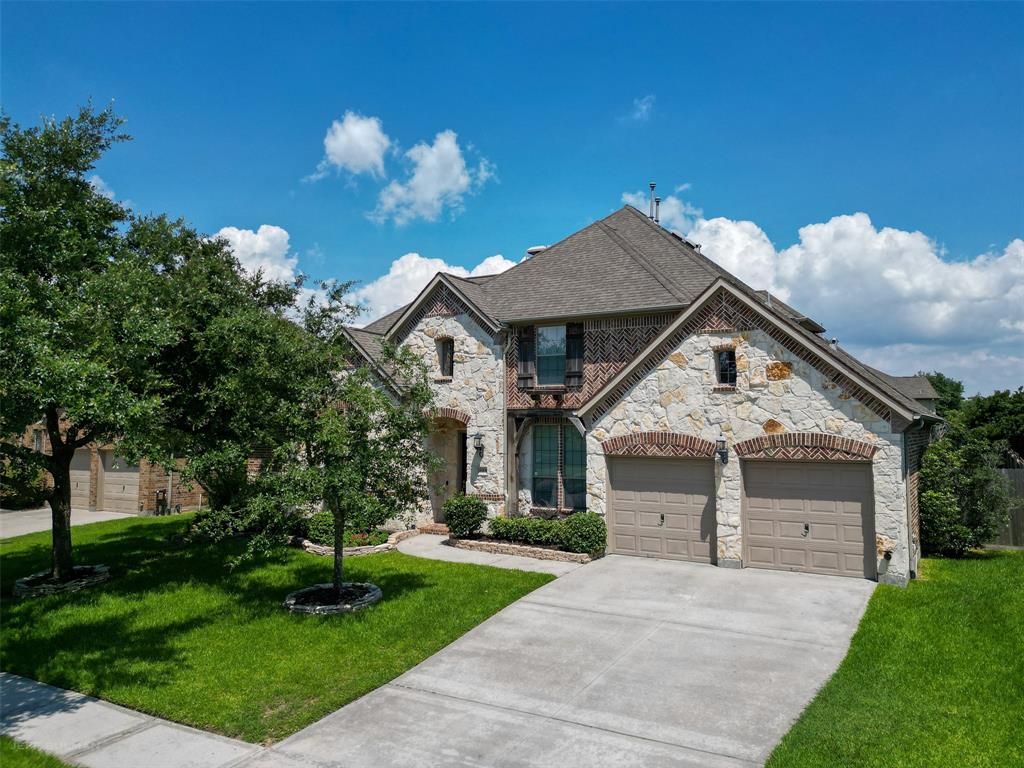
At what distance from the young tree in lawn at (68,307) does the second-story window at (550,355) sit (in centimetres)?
933

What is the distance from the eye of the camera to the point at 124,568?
1502cm

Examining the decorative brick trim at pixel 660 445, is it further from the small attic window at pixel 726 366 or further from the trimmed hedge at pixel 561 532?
the trimmed hedge at pixel 561 532

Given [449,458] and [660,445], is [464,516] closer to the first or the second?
[449,458]

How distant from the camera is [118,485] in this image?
25750 millimetres

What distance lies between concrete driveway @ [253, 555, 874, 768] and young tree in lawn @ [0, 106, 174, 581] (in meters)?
5.18

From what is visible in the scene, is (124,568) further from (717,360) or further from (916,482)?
(916,482)

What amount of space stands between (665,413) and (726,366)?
1.66m

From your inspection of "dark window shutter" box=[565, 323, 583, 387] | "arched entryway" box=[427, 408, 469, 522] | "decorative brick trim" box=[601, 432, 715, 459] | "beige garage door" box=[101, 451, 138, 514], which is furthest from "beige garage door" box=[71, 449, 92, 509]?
"decorative brick trim" box=[601, 432, 715, 459]

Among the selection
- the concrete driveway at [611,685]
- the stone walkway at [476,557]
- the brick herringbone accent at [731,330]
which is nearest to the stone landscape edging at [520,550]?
the stone walkway at [476,557]

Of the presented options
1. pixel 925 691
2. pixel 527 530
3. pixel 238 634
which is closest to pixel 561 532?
pixel 527 530

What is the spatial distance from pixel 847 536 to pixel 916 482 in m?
3.47

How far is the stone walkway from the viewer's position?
47.3ft

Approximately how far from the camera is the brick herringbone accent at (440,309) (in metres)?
18.9

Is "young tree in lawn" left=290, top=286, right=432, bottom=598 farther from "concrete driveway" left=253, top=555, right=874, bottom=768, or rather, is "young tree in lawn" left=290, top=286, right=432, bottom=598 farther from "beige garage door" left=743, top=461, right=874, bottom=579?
"beige garage door" left=743, top=461, right=874, bottom=579
